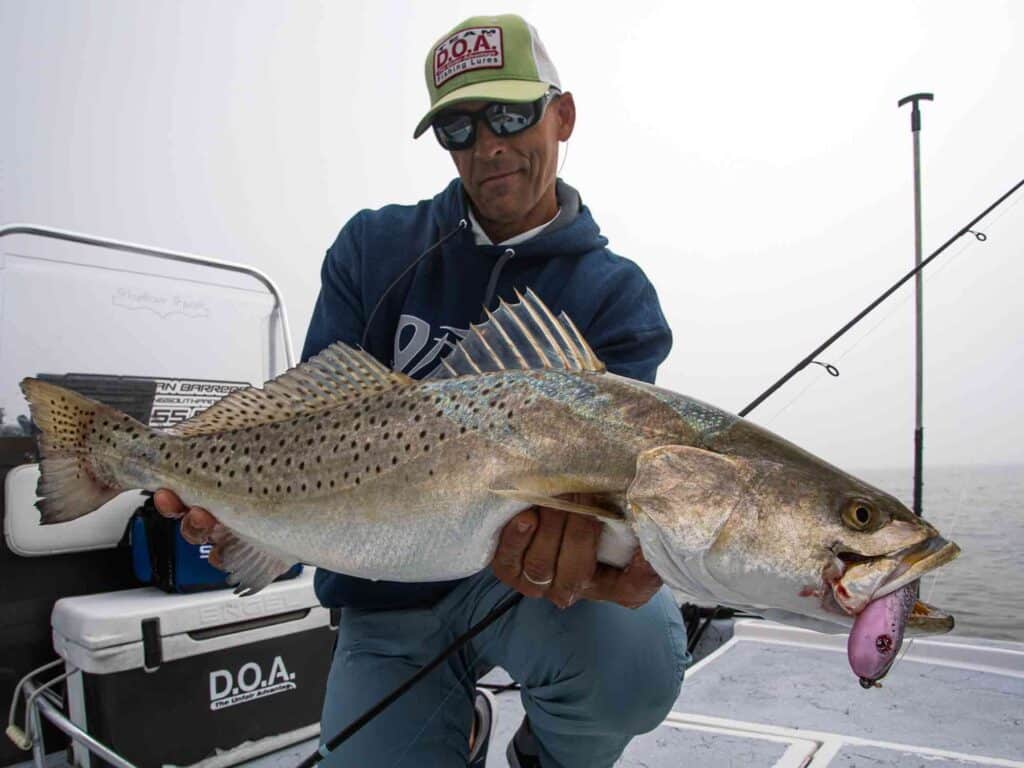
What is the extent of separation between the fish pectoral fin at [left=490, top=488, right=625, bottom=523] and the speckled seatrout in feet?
0.03

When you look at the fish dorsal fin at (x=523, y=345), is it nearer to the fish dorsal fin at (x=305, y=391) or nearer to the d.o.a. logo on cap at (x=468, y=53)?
the fish dorsal fin at (x=305, y=391)

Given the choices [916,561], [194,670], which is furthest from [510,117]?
[194,670]

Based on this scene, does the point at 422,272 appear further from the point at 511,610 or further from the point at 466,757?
the point at 466,757

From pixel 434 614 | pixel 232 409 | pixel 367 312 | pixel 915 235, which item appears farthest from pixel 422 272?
pixel 915 235

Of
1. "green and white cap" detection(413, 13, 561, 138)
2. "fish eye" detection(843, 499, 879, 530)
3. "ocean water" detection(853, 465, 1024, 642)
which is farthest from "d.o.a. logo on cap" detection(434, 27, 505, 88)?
"ocean water" detection(853, 465, 1024, 642)

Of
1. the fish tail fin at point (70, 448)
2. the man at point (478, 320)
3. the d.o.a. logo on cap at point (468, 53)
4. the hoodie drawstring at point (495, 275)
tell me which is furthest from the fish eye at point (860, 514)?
the fish tail fin at point (70, 448)

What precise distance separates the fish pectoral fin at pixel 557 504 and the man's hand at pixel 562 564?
0.28 ft

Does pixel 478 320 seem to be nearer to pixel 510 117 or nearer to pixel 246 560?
pixel 510 117

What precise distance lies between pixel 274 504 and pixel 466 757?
49.1 inches

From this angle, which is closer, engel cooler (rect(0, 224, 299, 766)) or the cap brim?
the cap brim

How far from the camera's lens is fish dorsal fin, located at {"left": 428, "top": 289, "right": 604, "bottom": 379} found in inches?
91.1

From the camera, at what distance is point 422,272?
10.5 feet

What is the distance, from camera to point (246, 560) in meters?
2.65

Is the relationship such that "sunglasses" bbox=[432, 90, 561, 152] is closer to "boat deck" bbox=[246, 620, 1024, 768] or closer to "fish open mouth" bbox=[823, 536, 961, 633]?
"fish open mouth" bbox=[823, 536, 961, 633]
